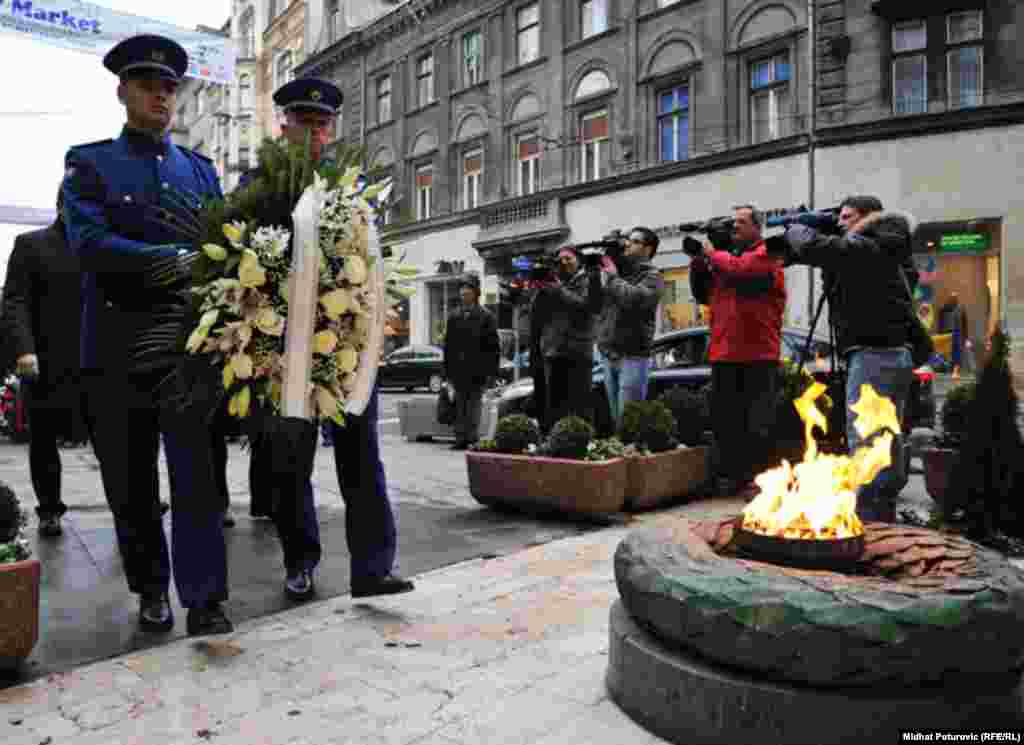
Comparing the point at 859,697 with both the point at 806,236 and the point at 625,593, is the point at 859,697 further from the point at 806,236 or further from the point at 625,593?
the point at 806,236

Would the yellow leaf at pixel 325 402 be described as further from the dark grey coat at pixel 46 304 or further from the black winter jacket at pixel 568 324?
the black winter jacket at pixel 568 324

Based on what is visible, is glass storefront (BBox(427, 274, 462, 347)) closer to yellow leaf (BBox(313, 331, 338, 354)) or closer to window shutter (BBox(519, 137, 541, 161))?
window shutter (BBox(519, 137, 541, 161))

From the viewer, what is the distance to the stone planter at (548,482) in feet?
18.3

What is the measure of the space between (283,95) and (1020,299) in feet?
58.6

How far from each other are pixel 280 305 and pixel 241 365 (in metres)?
0.28

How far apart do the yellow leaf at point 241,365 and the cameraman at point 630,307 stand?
4423 mm

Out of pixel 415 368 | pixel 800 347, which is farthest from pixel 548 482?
pixel 415 368

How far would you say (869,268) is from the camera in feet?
16.4

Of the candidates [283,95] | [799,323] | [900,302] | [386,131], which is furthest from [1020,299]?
[386,131]

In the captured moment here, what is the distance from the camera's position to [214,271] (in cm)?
329

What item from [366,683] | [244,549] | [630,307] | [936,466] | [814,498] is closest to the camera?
[814,498]

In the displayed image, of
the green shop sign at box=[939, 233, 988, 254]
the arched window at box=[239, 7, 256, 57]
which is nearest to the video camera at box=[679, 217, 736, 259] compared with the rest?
the green shop sign at box=[939, 233, 988, 254]

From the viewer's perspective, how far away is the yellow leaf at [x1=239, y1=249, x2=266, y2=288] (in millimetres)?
3189

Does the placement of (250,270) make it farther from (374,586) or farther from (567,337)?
(567,337)
